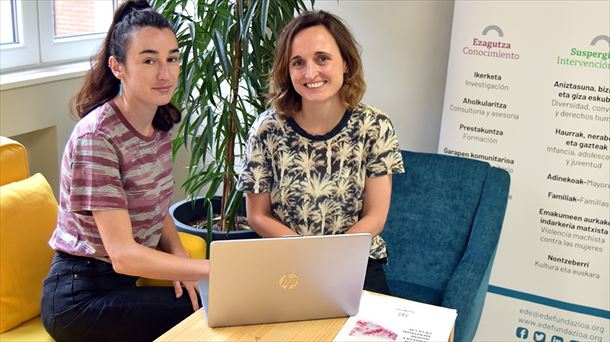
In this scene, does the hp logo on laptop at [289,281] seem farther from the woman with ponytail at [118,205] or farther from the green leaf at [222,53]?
the green leaf at [222,53]

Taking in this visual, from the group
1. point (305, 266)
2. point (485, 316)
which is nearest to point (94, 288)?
point (305, 266)

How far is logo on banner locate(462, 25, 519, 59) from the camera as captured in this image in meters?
A: 2.84

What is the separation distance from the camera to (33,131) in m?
3.06

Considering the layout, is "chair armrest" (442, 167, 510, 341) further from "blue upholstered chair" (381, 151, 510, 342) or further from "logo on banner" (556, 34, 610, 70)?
"logo on banner" (556, 34, 610, 70)

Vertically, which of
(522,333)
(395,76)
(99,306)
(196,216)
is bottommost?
(522,333)

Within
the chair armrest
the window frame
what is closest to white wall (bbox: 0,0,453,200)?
the window frame

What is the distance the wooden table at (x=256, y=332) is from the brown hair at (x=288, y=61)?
0.82m

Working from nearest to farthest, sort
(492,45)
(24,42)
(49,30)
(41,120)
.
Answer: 1. (492,45)
2. (41,120)
3. (24,42)
4. (49,30)

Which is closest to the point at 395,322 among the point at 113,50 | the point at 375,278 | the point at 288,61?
the point at 375,278

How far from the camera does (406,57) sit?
3332mm

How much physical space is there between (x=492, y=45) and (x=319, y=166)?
1.02 metres

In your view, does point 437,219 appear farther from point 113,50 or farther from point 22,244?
point 22,244

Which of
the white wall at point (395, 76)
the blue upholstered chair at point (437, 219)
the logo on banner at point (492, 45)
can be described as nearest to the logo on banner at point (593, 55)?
the logo on banner at point (492, 45)

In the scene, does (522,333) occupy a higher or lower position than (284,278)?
lower
